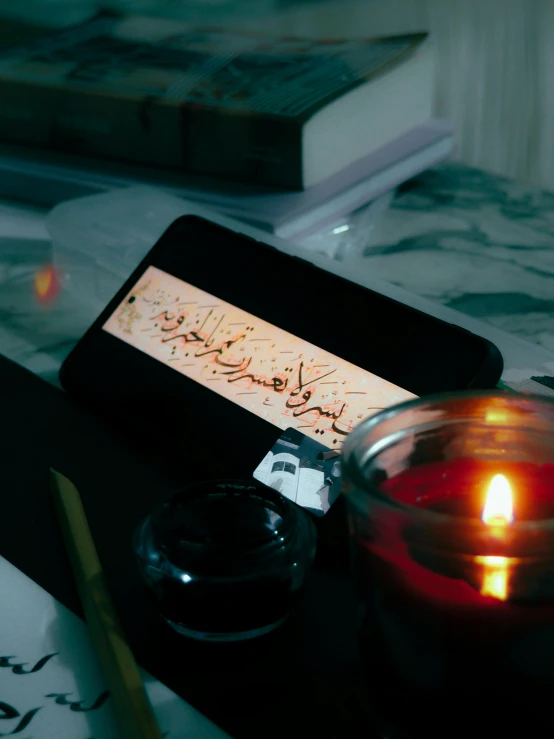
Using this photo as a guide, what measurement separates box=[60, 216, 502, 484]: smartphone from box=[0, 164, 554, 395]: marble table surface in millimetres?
82

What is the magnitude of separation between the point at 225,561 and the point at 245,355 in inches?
5.6

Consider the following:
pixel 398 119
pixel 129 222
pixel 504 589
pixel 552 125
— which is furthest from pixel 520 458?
pixel 552 125

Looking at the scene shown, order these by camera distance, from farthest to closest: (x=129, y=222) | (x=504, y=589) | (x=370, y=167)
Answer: (x=370, y=167) < (x=129, y=222) < (x=504, y=589)

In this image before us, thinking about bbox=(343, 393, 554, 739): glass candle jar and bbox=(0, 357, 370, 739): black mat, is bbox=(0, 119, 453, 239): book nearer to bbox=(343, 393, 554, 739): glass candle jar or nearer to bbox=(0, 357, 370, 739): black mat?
bbox=(0, 357, 370, 739): black mat

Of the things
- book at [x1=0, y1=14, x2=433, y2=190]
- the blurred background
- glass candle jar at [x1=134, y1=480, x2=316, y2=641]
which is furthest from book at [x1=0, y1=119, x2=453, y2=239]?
glass candle jar at [x1=134, y1=480, x2=316, y2=641]

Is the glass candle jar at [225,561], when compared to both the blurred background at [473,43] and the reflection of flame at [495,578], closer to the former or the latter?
the reflection of flame at [495,578]

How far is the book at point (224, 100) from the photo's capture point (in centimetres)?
68

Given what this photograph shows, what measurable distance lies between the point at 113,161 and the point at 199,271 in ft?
1.16

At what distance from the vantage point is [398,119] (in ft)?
2.53

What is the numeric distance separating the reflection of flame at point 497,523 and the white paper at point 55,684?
10cm

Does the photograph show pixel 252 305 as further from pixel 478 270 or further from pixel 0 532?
pixel 478 270

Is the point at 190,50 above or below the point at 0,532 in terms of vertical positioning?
above

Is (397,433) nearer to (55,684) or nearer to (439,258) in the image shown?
(55,684)

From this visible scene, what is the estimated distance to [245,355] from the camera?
16.2 inches
